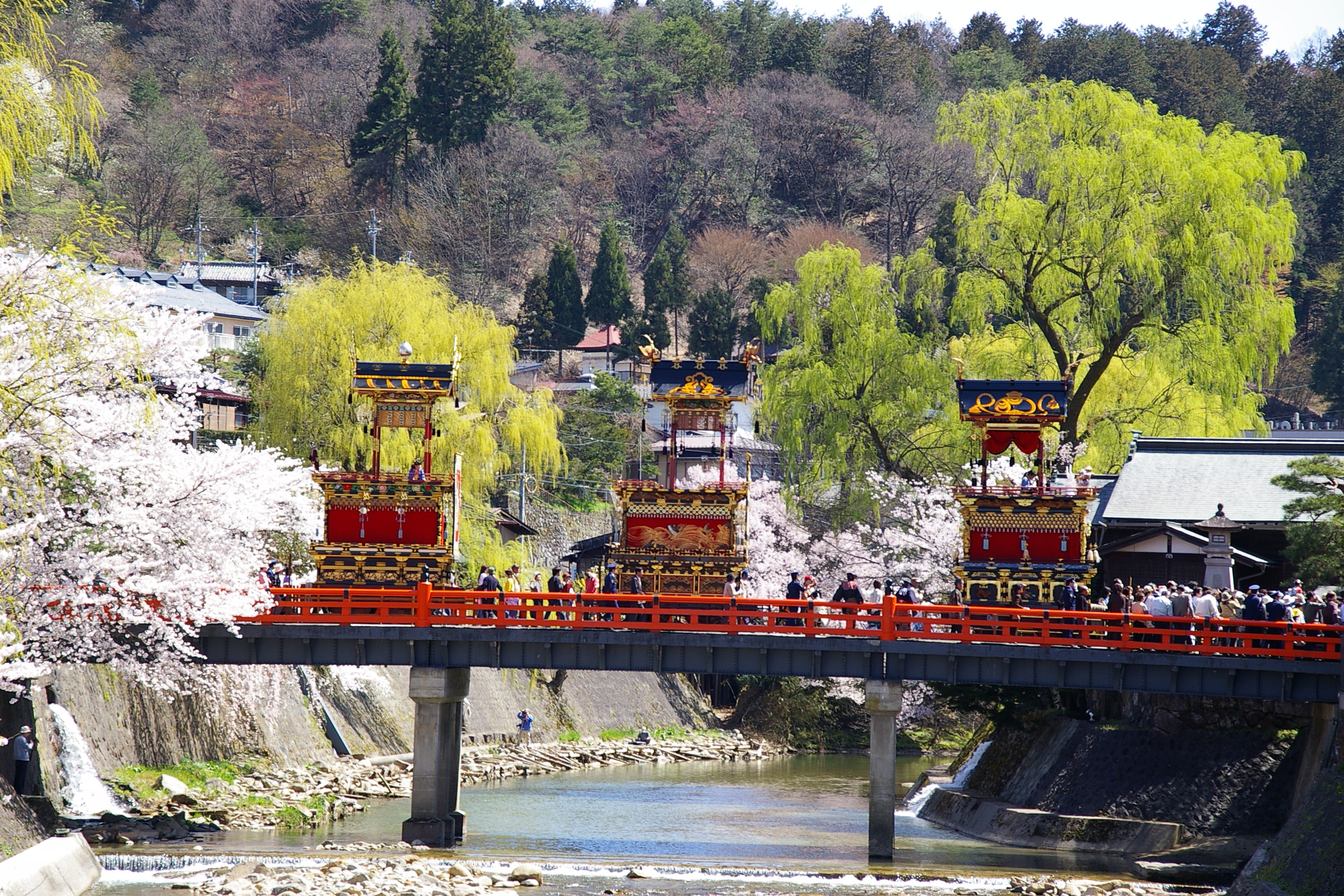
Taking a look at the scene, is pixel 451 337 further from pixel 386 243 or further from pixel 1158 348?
pixel 386 243

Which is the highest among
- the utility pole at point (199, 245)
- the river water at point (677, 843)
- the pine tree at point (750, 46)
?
the pine tree at point (750, 46)

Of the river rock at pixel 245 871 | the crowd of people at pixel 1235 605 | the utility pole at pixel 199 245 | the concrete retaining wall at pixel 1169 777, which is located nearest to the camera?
the river rock at pixel 245 871

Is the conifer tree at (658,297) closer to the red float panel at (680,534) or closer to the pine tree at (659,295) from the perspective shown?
the pine tree at (659,295)

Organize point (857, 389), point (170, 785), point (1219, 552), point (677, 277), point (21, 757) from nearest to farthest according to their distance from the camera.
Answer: point (21, 757)
point (170, 785)
point (1219, 552)
point (857, 389)
point (677, 277)

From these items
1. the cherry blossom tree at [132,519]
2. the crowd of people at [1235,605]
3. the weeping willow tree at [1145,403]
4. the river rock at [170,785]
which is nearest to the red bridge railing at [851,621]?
the crowd of people at [1235,605]

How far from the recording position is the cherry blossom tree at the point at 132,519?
2180 centimetres

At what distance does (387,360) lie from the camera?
43156 millimetres

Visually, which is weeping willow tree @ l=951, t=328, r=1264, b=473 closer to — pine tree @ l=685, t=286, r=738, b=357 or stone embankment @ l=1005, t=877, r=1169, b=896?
stone embankment @ l=1005, t=877, r=1169, b=896

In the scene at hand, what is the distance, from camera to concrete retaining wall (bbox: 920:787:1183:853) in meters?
30.2

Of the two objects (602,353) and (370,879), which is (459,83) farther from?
(370,879)

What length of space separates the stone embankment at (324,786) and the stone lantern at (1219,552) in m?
20.9

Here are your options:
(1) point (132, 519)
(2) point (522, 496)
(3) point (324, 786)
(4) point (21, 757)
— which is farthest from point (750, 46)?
(4) point (21, 757)

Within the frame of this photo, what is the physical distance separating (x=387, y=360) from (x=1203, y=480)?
2307 centimetres

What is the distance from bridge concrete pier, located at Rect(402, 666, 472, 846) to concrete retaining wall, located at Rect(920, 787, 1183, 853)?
11752 mm
